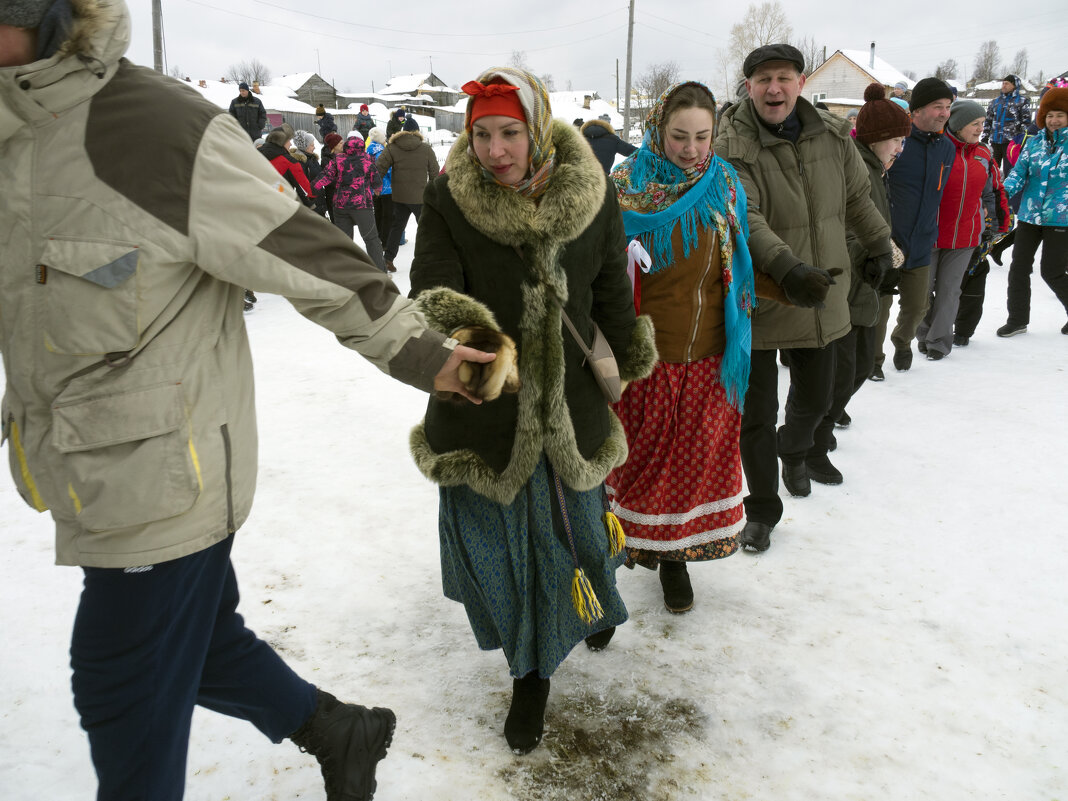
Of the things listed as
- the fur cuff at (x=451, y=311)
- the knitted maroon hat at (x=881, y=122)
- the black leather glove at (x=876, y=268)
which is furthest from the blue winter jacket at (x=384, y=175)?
the fur cuff at (x=451, y=311)

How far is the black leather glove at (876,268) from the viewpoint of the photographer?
346 centimetres

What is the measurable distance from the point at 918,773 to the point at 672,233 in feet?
5.50

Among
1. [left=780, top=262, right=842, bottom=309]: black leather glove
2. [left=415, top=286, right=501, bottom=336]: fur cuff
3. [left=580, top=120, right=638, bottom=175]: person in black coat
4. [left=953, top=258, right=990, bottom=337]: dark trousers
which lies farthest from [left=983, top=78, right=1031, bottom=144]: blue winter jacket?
[left=415, top=286, right=501, bottom=336]: fur cuff

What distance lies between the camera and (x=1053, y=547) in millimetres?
3109

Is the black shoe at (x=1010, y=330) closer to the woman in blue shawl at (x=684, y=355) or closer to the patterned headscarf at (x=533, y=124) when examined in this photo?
the woman in blue shawl at (x=684, y=355)

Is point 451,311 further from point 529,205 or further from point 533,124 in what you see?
point 533,124

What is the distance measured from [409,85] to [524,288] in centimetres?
7114

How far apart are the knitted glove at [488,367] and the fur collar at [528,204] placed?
400 millimetres

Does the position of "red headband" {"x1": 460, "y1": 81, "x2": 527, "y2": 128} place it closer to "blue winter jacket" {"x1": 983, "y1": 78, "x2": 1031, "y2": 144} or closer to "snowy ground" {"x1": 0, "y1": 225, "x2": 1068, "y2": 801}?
"snowy ground" {"x1": 0, "y1": 225, "x2": 1068, "y2": 801}

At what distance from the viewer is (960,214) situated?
17.3 feet

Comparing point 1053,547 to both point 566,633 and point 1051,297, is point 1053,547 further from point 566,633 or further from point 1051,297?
point 1051,297

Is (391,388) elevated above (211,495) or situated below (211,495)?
below

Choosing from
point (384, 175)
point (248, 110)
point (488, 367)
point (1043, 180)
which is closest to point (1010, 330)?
point (1043, 180)

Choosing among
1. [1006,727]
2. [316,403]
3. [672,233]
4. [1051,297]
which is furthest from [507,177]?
[1051,297]
